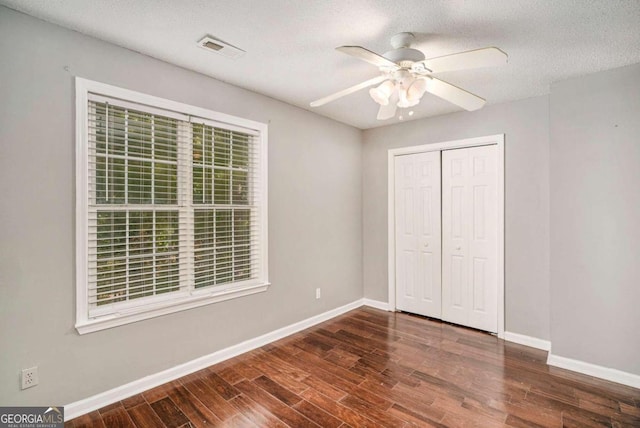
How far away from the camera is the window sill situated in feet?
7.25

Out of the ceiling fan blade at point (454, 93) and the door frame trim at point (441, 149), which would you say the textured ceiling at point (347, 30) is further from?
the door frame trim at point (441, 149)

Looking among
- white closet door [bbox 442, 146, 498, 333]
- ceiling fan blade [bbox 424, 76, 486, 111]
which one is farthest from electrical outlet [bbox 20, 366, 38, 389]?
white closet door [bbox 442, 146, 498, 333]

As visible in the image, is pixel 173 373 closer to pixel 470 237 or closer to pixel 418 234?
pixel 418 234

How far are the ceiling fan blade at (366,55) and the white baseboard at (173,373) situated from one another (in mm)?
2665

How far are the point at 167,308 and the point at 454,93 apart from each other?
268 cm

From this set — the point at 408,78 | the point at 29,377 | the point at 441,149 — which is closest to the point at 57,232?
the point at 29,377

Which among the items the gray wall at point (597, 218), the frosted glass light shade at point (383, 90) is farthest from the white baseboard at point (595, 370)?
the frosted glass light shade at point (383, 90)

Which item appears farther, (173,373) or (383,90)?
(173,373)

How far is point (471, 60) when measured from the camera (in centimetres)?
183

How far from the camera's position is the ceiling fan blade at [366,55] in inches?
69.9

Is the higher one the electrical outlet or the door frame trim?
the door frame trim

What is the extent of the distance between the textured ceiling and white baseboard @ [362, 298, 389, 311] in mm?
2963

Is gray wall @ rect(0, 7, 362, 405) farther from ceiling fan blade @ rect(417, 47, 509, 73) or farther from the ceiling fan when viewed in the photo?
ceiling fan blade @ rect(417, 47, 509, 73)

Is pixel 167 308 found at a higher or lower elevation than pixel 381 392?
higher
